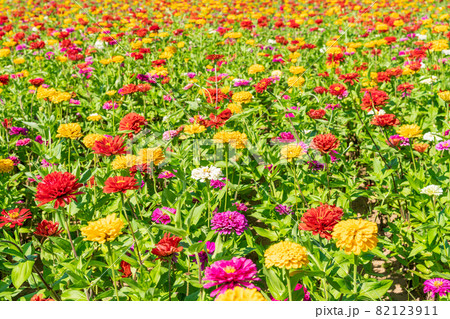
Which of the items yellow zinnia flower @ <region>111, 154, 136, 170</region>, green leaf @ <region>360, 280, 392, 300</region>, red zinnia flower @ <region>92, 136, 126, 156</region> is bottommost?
green leaf @ <region>360, 280, 392, 300</region>

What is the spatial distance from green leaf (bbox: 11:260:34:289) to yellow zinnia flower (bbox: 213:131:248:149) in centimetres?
121

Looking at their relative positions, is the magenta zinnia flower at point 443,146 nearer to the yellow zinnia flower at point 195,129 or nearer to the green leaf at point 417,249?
the green leaf at point 417,249

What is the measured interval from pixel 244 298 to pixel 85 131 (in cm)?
336

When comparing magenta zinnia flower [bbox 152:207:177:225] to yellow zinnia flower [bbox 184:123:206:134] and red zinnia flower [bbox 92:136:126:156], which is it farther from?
yellow zinnia flower [bbox 184:123:206:134]

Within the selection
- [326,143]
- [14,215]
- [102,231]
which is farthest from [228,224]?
[14,215]

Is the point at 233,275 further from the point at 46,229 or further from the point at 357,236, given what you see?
the point at 46,229

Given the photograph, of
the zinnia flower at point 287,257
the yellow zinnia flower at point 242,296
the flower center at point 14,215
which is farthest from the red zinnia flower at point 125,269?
the yellow zinnia flower at point 242,296

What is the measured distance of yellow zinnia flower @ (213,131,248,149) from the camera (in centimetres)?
221

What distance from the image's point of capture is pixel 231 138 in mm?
2281

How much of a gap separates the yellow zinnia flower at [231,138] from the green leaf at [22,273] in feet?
3.96

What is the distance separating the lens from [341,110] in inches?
155

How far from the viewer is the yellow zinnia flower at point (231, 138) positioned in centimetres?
221

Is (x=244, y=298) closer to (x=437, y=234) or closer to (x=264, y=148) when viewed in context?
(x=437, y=234)

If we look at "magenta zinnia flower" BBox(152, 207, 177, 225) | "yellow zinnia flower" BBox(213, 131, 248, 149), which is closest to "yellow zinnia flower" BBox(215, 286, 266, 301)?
"magenta zinnia flower" BBox(152, 207, 177, 225)
